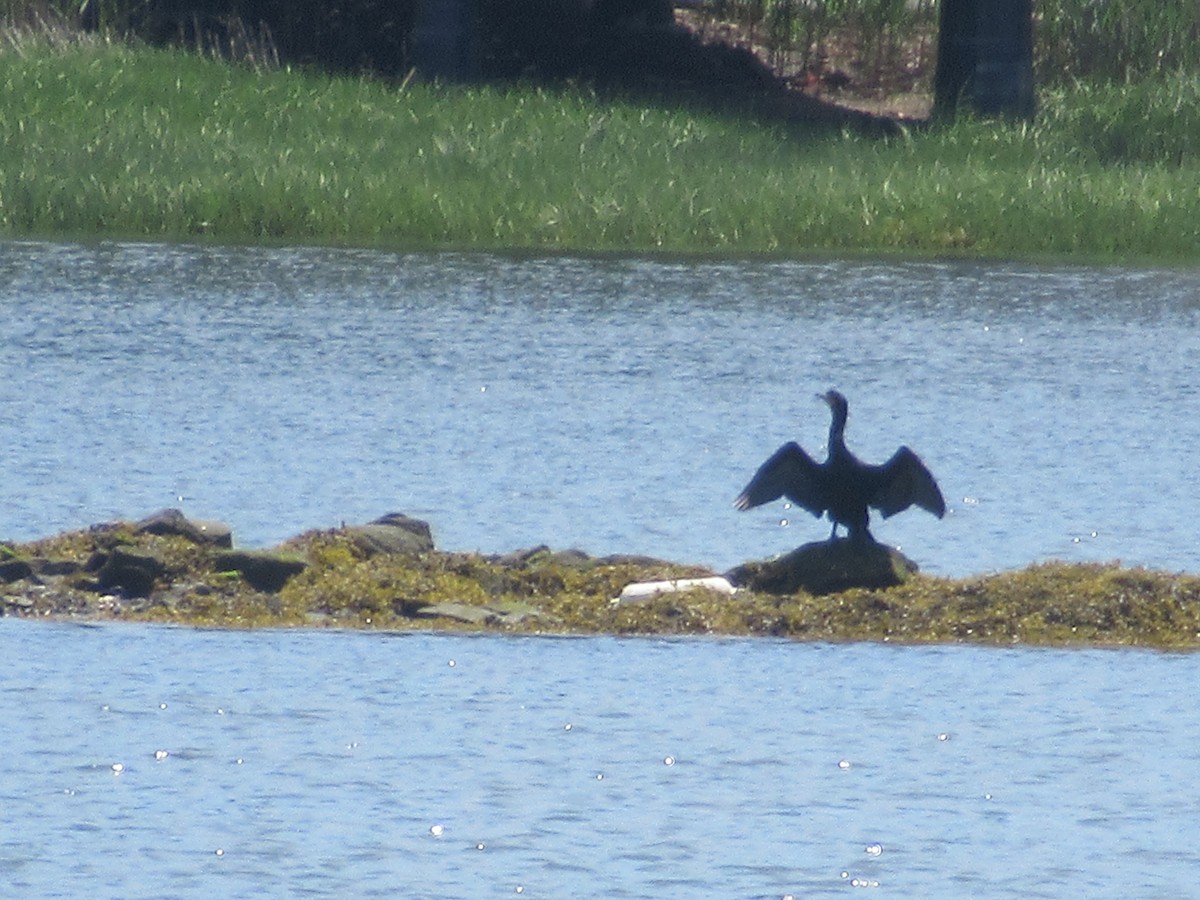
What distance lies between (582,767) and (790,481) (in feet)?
9.05

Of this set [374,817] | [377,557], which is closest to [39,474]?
[377,557]

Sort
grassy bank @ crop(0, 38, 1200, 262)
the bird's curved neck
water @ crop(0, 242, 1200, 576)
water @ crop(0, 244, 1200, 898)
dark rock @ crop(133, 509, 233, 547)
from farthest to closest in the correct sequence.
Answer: grassy bank @ crop(0, 38, 1200, 262)
water @ crop(0, 242, 1200, 576)
dark rock @ crop(133, 509, 233, 547)
the bird's curved neck
water @ crop(0, 244, 1200, 898)

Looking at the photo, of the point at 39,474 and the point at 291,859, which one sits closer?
the point at 291,859

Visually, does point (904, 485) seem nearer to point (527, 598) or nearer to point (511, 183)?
point (527, 598)

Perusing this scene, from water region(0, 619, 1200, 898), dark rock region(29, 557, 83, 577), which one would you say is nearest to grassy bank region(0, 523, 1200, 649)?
dark rock region(29, 557, 83, 577)

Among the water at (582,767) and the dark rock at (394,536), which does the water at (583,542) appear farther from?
the dark rock at (394,536)

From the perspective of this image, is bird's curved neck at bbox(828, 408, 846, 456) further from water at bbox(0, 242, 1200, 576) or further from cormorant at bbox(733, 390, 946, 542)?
water at bbox(0, 242, 1200, 576)

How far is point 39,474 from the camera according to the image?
635 inches

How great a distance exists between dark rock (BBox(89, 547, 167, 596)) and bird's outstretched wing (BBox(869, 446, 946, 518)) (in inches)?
112

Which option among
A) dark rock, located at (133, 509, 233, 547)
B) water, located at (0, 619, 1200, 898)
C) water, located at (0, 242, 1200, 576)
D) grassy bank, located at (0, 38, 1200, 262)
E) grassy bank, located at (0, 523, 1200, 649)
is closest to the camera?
water, located at (0, 619, 1200, 898)

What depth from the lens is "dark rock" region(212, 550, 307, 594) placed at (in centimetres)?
1280

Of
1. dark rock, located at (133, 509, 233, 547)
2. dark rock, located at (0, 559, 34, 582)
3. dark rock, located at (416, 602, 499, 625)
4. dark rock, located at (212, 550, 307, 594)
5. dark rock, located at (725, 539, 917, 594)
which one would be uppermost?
dark rock, located at (725, 539, 917, 594)

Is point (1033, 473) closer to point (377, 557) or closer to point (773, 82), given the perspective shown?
point (377, 557)

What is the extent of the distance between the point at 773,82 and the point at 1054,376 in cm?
1495
